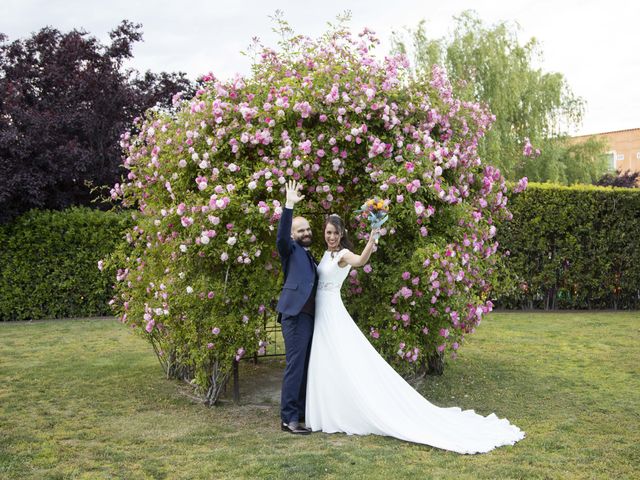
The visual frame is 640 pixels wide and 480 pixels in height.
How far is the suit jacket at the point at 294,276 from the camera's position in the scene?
5398 millimetres

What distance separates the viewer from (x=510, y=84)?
21.7 m

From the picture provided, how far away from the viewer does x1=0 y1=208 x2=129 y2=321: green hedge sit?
41.4 ft

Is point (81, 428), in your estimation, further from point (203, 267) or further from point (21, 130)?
point (21, 130)

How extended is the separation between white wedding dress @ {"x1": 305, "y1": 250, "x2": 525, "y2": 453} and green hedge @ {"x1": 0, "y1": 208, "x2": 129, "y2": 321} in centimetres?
842

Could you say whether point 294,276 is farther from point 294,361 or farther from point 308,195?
point 308,195

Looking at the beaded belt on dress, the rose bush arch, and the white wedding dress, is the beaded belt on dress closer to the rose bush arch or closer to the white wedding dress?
the white wedding dress

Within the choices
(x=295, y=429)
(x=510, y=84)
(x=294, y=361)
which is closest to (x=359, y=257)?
(x=294, y=361)

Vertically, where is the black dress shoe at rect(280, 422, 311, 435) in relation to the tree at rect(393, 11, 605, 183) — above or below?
below

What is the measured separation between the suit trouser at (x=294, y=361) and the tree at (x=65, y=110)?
8495 millimetres

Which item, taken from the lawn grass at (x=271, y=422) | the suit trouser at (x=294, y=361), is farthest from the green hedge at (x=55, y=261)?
the suit trouser at (x=294, y=361)

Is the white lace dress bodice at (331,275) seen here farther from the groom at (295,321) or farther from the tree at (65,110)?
the tree at (65,110)

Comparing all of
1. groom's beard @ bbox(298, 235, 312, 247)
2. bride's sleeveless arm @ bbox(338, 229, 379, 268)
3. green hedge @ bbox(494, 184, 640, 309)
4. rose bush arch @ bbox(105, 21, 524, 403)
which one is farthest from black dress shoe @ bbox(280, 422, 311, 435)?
green hedge @ bbox(494, 184, 640, 309)

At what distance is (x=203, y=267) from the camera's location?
6.12 m

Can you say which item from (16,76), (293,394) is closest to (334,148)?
(293,394)
